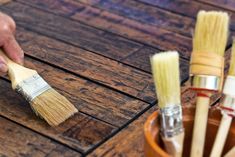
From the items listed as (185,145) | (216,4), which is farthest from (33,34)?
(185,145)

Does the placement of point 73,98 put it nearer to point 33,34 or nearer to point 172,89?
point 33,34

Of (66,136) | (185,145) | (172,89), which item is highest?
(172,89)

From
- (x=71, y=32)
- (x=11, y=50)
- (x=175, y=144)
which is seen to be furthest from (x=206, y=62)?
(x=71, y=32)

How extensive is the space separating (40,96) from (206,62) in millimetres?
444

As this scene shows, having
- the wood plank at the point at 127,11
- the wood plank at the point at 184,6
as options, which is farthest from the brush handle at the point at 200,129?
the wood plank at the point at 184,6

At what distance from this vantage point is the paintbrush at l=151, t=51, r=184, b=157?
89cm

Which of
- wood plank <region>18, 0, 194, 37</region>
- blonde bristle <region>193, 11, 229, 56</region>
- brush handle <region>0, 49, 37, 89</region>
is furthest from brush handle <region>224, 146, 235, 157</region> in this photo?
wood plank <region>18, 0, 194, 37</region>

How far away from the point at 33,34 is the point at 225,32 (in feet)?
2.39

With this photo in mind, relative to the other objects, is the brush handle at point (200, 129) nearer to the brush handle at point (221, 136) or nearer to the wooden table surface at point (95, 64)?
the brush handle at point (221, 136)

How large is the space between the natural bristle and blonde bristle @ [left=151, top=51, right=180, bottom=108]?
360 millimetres

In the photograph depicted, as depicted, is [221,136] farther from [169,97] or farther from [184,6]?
[184,6]

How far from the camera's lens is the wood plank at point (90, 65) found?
1.34 meters

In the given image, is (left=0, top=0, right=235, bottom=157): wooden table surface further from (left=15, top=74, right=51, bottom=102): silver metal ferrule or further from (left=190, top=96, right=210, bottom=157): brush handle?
(left=190, top=96, right=210, bottom=157): brush handle

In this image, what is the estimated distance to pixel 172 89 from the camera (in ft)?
2.95
